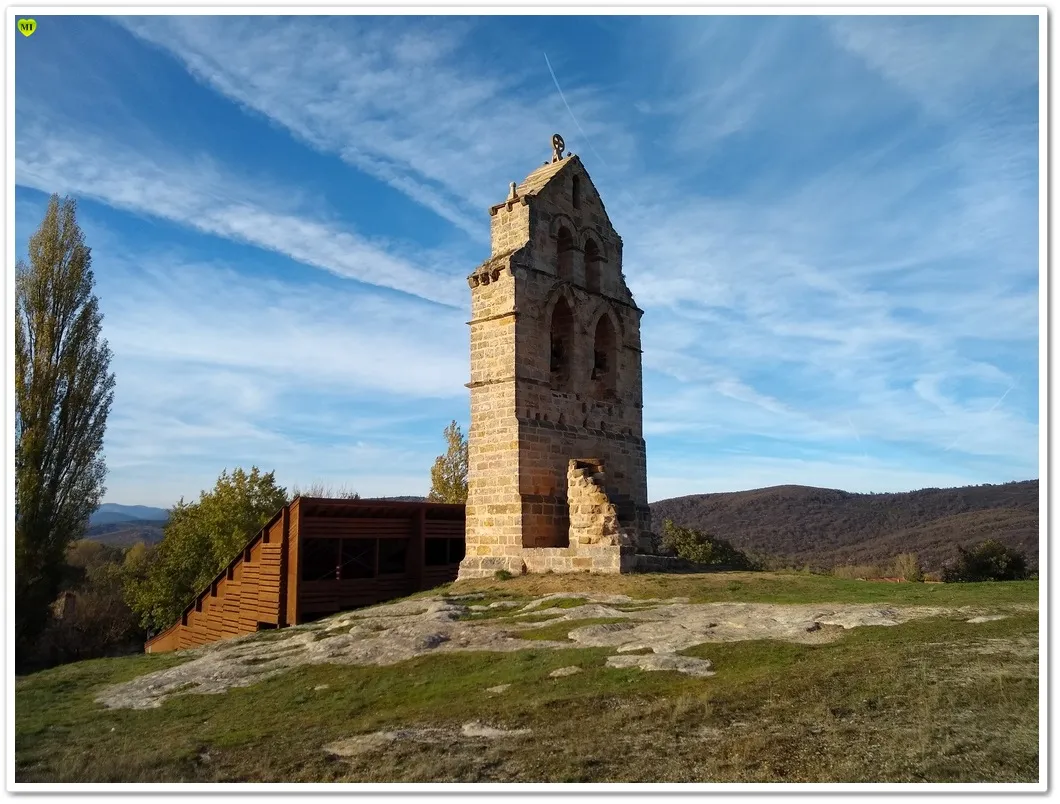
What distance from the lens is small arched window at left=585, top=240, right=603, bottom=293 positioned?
20.2m

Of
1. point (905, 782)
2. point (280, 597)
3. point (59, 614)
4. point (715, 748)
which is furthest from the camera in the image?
point (59, 614)

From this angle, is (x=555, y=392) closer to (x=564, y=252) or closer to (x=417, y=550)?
(x=564, y=252)

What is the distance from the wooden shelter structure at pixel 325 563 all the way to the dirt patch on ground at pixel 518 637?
166 inches

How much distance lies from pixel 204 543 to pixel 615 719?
1363 inches

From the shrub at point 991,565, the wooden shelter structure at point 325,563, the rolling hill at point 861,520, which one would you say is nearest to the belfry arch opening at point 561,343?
the wooden shelter structure at point 325,563

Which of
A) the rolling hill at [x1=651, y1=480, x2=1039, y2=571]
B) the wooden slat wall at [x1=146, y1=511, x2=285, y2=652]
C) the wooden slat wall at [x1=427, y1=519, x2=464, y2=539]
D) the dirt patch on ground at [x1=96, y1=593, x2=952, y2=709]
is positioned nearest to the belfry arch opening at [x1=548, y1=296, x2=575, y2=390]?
the wooden slat wall at [x1=427, y1=519, x2=464, y2=539]

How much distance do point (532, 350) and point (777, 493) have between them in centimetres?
7495

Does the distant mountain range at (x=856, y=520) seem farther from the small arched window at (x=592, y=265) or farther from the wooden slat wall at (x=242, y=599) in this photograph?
the small arched window at (x=592, y=265)

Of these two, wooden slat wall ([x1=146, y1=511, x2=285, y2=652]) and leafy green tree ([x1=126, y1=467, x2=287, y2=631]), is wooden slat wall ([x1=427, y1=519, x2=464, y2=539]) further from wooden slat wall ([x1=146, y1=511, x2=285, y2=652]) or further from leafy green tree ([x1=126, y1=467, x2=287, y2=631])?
leafy green tree ([x1=126, y1=467, x2=287, y2=631])

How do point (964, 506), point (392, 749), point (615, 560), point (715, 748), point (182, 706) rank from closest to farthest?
point (715, 748), point (392, 749), point (182, 706), point (615, 560), point (964, 506)

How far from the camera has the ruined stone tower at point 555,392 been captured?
16844 mm

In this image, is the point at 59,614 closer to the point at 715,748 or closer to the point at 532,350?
the point at 532,350

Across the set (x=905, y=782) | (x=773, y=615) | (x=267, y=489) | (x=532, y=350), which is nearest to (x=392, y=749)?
(x=905, y=782)

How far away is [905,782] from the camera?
4805 millimetres
